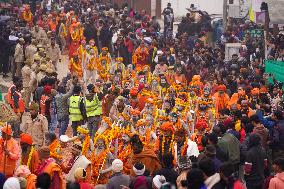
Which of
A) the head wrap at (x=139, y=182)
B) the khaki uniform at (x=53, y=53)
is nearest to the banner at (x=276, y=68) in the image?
the khaki uniform at (x=53, y=53)

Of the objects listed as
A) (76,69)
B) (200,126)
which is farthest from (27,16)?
(200,126)

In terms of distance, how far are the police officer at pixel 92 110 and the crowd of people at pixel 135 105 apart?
0.09 ft

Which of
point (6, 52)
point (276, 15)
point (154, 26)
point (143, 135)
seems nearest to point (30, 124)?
point (143, 135)

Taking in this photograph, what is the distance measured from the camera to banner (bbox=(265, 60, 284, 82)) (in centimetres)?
2714

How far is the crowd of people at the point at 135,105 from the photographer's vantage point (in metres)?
15.1

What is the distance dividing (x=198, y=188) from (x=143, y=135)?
6422mm

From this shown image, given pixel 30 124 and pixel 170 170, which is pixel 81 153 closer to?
pixel 170 170

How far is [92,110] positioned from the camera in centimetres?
2191

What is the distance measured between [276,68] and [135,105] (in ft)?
21.4

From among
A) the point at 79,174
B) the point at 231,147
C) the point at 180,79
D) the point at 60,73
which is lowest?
the point at 60,73

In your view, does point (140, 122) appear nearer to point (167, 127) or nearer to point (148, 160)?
point (167, 127)

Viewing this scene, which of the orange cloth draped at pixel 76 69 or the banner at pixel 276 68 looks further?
the orange cloth draped at pixel 76 69

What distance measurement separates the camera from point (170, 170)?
14641mm

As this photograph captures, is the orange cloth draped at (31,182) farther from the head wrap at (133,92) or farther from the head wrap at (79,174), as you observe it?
the head wrap at (133,92)
